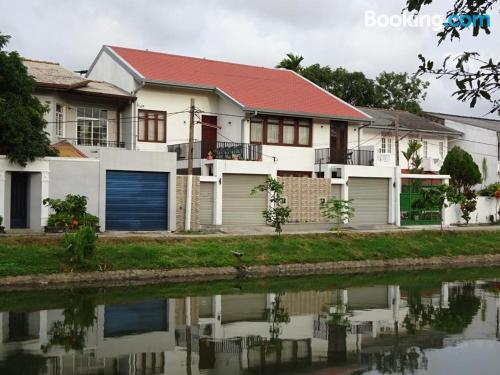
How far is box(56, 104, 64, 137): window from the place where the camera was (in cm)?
3139

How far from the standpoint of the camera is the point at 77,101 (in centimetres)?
3216

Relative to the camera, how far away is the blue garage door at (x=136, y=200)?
90.8ft

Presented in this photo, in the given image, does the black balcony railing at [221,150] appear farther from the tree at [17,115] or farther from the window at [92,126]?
the tree at [17,115]

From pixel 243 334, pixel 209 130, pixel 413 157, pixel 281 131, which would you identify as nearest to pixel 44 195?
pixel 209 130

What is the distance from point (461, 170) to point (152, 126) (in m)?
18.4

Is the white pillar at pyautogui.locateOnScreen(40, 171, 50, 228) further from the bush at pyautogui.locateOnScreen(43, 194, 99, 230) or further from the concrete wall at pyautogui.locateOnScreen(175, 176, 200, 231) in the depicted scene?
the concrete wall at pyautogui.locateOnScreen(175, 176, 200, 231)

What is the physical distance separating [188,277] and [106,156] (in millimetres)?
6845

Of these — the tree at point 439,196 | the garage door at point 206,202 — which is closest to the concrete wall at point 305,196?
the garage door at point 206,202

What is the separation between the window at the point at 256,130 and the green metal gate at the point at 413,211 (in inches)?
342

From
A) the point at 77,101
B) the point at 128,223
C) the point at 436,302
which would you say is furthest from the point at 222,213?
the point at 436,302

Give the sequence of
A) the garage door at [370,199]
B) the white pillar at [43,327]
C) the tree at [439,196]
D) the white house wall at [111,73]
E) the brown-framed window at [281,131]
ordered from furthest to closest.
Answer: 1. the garage door at [370,199]
2. the brown-framed window at [281,131]
3. the white house wall at [111,73]
4. the tree at [439,196]
5. the white pillar at [43,327]

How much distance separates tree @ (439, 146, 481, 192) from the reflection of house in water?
21.5 metres

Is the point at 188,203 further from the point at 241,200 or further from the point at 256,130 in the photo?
the point at 256,130

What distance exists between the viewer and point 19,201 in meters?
26.5
